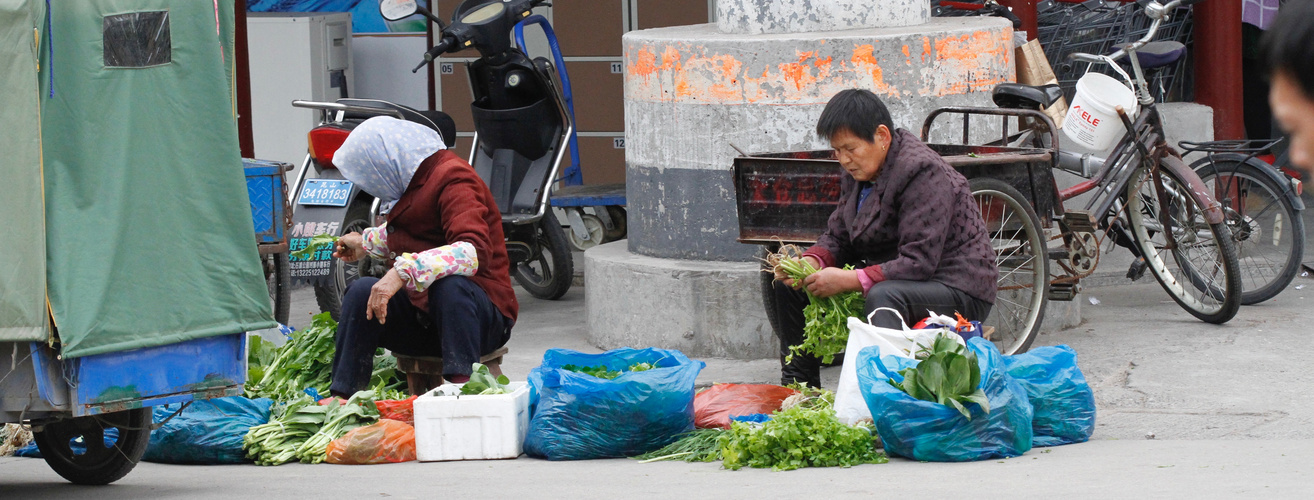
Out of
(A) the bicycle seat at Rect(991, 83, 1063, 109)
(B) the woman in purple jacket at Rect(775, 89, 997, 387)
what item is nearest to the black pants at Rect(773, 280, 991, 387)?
(B) the woman in purple jacket at Rect(775, 89, 997, 387)

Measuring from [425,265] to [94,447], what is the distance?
117cm

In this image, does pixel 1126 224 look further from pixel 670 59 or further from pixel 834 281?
pixel 834 281

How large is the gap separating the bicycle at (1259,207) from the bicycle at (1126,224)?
29cm

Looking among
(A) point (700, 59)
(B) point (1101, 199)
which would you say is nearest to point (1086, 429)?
(B) point (1101, 199)

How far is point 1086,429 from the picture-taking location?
4797 millimetres

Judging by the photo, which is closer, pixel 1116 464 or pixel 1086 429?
pixel 1116 464

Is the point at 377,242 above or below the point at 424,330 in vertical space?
above

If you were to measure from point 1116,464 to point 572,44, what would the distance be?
21.5 ft

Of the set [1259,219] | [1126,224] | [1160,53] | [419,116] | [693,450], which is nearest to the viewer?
[693,450]

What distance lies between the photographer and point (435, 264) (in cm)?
494

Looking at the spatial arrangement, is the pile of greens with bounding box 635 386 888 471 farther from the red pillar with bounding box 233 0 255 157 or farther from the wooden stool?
the red pillar with bounding box 233 0 255 157

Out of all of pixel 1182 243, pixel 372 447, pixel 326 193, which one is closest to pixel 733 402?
pixel 372 447

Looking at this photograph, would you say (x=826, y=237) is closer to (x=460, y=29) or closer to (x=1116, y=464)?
(x=1116, y=464)

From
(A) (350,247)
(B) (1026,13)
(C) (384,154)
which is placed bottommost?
(A) (350,247)
